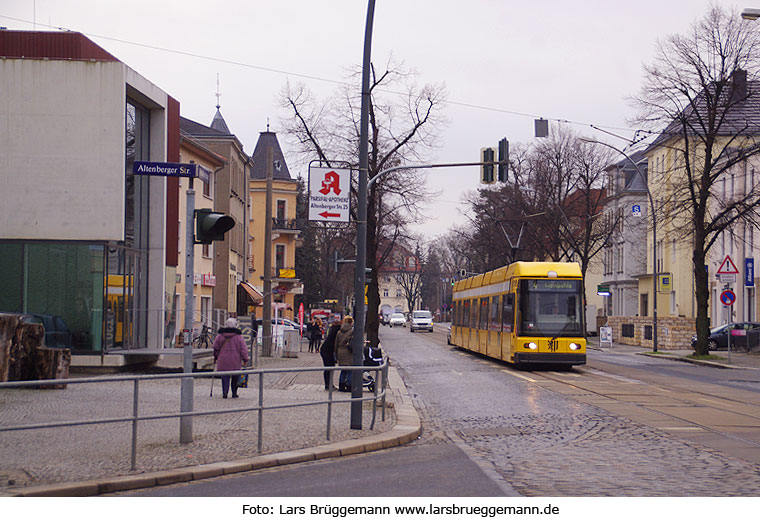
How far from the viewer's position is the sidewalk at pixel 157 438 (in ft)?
30.5

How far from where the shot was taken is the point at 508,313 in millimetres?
30328

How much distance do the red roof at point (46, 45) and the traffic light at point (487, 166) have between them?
31.4 feet

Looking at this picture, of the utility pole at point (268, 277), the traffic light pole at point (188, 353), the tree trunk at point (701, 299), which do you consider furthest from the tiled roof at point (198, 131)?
the traffic light pole at point (188, 353)

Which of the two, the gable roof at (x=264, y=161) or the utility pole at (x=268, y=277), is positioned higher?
the gable roof at (x=264, y=161)

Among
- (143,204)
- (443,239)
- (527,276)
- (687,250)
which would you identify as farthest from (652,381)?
(443,239)

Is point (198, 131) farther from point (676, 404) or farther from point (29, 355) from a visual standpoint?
point (676, 404)

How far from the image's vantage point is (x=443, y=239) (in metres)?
113

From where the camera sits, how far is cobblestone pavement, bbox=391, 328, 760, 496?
9305 mm

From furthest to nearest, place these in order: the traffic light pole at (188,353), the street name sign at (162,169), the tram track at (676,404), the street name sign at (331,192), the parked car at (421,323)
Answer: the parked car at (421,323)
the street name sign at (331,192)
the tram track at (676,404)
the street name sign at (162,169)
the traffic light pole at (188,353)

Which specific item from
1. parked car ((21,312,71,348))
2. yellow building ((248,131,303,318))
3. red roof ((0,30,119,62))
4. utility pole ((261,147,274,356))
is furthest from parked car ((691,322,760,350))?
yellow building ((248,131,303,318))

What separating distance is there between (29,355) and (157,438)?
7.87m

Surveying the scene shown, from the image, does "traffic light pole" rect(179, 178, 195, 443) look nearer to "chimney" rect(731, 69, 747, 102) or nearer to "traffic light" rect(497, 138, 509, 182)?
"traffic light" rect(497, 138, 509, 182)

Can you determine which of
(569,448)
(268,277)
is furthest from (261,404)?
(268,277)

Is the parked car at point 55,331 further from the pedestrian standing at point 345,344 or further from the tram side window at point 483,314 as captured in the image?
the tram side window at point 483,314
